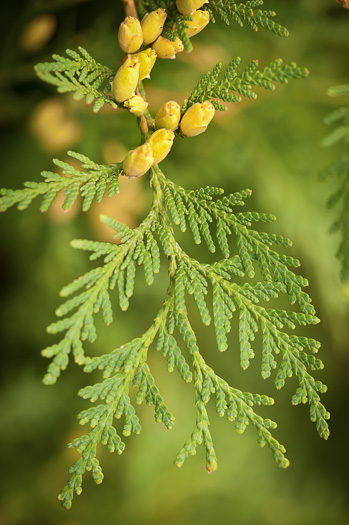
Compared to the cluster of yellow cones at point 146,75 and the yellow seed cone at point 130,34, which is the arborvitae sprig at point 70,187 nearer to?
the cluster of yellow cones at point 146,75

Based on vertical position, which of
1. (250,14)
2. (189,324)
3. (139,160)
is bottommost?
(189,324)

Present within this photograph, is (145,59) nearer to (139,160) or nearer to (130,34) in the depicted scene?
(130,34)

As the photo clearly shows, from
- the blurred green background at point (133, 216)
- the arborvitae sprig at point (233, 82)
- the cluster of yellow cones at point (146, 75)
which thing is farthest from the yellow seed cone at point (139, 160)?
the blurred green background at point (133, 216)

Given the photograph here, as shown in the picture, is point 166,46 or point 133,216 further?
point 133,216

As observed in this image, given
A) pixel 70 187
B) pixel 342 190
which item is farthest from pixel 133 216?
pixel 342 190

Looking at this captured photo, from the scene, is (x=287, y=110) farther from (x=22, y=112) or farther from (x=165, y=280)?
(x=22, y=112)

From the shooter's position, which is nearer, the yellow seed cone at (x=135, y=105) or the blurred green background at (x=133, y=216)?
the yellow seed cone at (x=135, y=105)

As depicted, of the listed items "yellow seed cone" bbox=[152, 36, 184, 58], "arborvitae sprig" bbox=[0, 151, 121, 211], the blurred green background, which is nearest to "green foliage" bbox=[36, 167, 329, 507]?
"arborvitae sprig" bbox=[0, 151, 121, 211]
